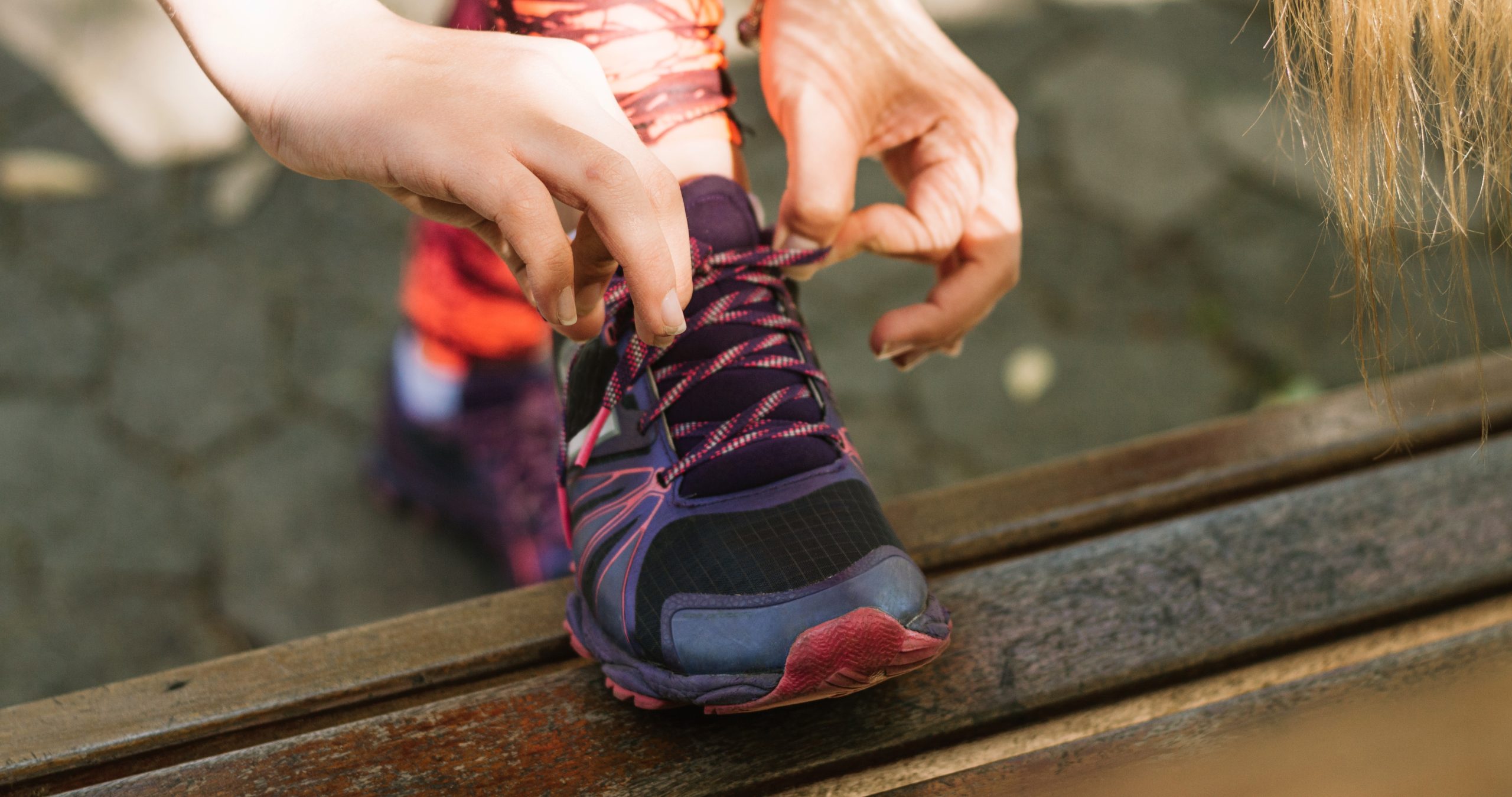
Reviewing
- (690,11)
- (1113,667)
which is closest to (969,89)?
(690,11)

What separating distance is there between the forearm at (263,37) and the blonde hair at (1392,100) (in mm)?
584

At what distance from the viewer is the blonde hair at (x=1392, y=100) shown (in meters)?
0.60

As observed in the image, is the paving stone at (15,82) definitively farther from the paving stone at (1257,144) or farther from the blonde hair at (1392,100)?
the paving stone at (1257,144)

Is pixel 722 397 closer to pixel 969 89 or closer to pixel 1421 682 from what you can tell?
pixel 969 89

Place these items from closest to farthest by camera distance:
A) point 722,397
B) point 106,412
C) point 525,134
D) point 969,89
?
point 525,134 < point 722,397 < point 969,89 < point 106,412

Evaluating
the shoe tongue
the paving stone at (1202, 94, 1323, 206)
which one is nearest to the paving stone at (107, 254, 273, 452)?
the shoe tongue

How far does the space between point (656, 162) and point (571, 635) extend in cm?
36

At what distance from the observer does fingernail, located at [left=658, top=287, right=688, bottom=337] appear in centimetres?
54

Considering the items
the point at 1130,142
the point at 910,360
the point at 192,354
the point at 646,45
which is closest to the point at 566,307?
the point at 646,45

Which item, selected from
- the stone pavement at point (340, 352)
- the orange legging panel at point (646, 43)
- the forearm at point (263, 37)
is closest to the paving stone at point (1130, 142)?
the stone pavement at point (340, 352)

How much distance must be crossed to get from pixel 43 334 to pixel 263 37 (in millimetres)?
1229

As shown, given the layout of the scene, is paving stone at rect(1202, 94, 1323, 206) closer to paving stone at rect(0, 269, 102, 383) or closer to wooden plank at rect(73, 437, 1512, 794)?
wooden plank at rect(73, 437, 1512, 794)

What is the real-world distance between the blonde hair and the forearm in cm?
58

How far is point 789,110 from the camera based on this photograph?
30.5 inches
